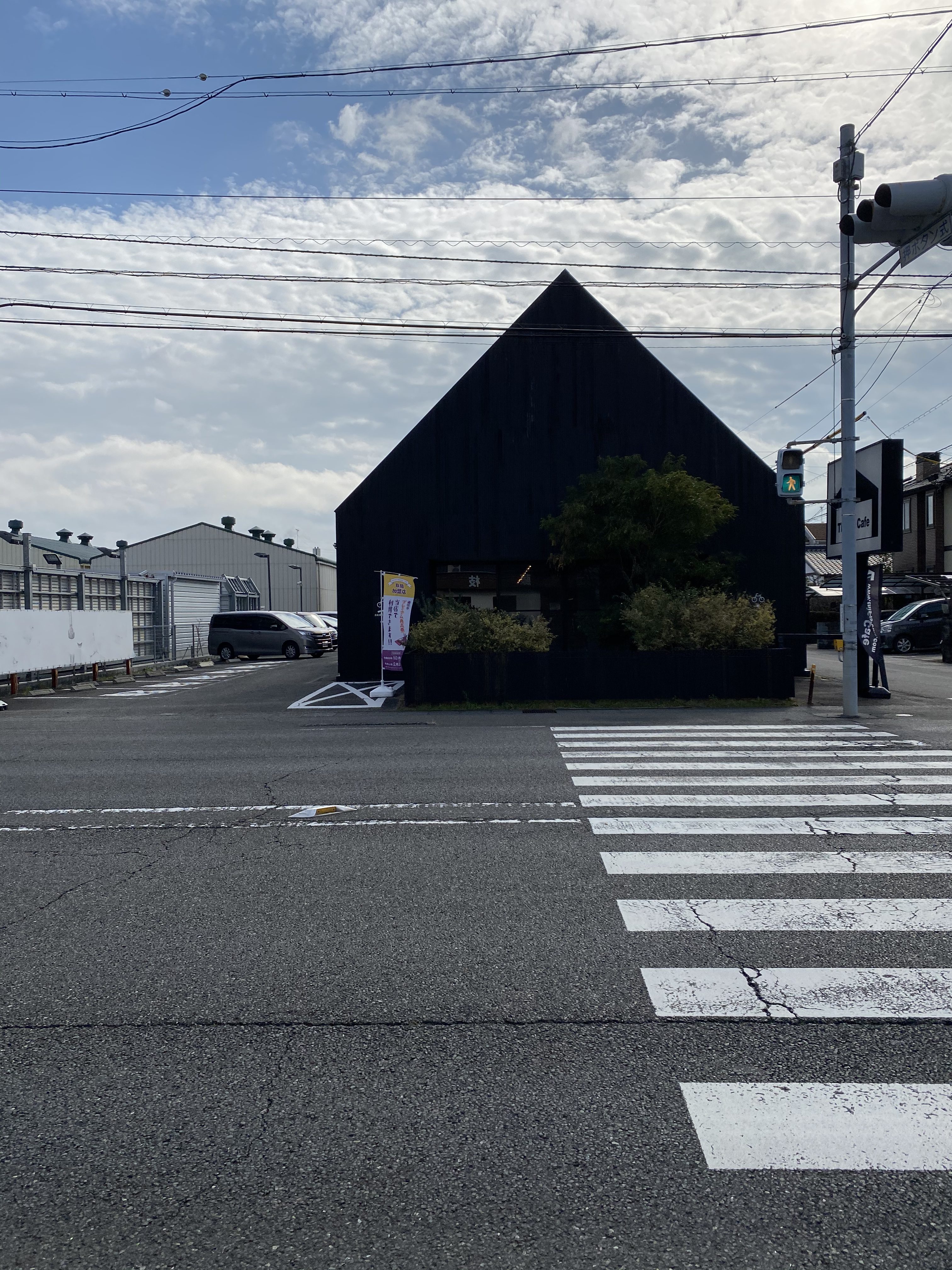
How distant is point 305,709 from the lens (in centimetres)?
1752

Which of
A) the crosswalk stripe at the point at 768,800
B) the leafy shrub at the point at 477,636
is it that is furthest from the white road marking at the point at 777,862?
the leafy shrub at the point at 477,636

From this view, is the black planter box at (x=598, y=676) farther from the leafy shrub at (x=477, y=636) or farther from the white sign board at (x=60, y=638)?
the white sign board at (x=60, y=638)

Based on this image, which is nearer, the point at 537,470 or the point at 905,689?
the point at 905,689

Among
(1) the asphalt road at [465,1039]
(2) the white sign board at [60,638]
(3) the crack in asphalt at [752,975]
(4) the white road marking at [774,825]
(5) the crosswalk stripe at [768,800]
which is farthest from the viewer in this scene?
(2) the white sign board at [60,638]

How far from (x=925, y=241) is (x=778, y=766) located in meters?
5.69

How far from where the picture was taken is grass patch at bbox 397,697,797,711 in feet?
54.1

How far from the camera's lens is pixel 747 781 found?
9352 mm

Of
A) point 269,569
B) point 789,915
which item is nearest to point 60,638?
point 789,915

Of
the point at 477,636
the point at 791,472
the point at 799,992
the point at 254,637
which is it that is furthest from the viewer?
the point at 254,637

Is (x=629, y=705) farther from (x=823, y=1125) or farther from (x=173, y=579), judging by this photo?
(x=173, y=579)

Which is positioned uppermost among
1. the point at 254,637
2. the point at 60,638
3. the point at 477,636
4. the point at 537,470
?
the point at 537,470

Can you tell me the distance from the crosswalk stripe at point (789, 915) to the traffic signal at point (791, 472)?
1123cm

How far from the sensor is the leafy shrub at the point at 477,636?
17.6 m

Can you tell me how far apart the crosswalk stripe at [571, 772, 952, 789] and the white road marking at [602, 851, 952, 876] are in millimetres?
2403
